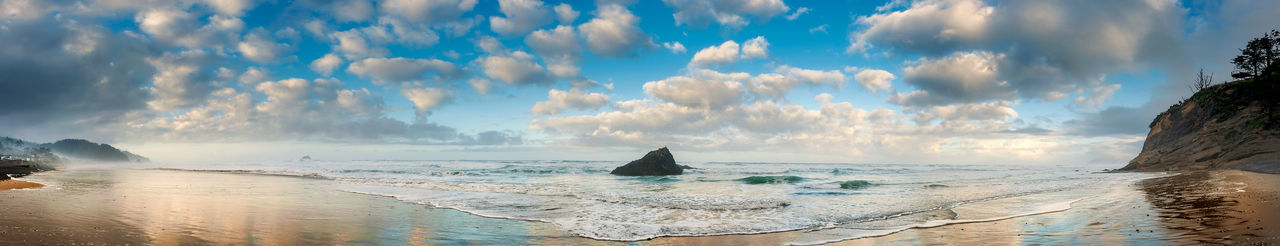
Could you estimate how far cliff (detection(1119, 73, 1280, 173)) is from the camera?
32375mm

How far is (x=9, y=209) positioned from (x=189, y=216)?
4.09 m

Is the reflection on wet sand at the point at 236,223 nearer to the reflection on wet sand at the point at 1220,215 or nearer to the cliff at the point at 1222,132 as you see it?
the reflection on wet sand at the point at 1220,215

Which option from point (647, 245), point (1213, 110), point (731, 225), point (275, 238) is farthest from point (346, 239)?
point (1213, 110)

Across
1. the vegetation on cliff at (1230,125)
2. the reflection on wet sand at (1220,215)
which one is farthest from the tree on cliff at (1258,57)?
the reflection on wet sand at (1220,215)

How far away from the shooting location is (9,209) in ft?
37.9

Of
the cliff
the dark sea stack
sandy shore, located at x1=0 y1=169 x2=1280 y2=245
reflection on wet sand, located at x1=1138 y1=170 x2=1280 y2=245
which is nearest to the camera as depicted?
reflection on wet sand, located at x1=1138 y1=170 x2=1280 y2=245

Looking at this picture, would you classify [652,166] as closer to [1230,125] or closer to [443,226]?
[443,226]

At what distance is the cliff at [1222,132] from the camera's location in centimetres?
3238

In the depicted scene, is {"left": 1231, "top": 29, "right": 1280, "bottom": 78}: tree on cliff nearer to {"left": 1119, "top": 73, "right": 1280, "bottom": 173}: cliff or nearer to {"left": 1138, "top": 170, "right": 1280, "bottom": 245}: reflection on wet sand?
{"left": 1119, "top": 73, "right": 1280, "bottom": 173}: cliff

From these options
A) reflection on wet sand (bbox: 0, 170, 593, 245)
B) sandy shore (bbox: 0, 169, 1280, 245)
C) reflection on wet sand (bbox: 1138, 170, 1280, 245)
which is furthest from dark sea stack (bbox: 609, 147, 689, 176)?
reflection on wet sand (bbox: 1138, 170, 1280, 245)

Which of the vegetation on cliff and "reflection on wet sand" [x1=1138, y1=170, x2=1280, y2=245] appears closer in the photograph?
"reflection on wet sand" [x1=1138, y1=170, x2=1280, y2=245]

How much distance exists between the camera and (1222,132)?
120 ft

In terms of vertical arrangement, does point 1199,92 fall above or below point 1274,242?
above

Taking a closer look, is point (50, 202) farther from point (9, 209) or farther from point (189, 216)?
point (189, 216)
